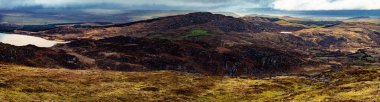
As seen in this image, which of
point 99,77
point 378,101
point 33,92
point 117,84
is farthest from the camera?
point 99,77

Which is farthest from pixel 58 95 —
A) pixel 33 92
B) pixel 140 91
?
pixel 140 91

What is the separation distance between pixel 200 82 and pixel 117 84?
35563 mm

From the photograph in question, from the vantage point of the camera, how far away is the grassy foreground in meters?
101

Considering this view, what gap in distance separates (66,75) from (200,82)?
51721mm

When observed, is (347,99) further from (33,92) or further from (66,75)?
(66,75)

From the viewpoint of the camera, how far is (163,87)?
152m

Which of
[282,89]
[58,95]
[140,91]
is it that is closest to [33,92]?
[58,95]

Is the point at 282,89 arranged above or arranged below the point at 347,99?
below

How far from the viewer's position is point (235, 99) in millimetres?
129875

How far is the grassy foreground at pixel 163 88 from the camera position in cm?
10069

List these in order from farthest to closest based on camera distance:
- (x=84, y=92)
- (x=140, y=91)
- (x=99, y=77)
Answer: (x=99, y=77), (x=140, y=91), (x=84, y=92)

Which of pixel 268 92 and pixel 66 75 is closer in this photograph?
pixel 268 92

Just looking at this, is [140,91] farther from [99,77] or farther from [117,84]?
[99,77]

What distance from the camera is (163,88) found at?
150 meters
